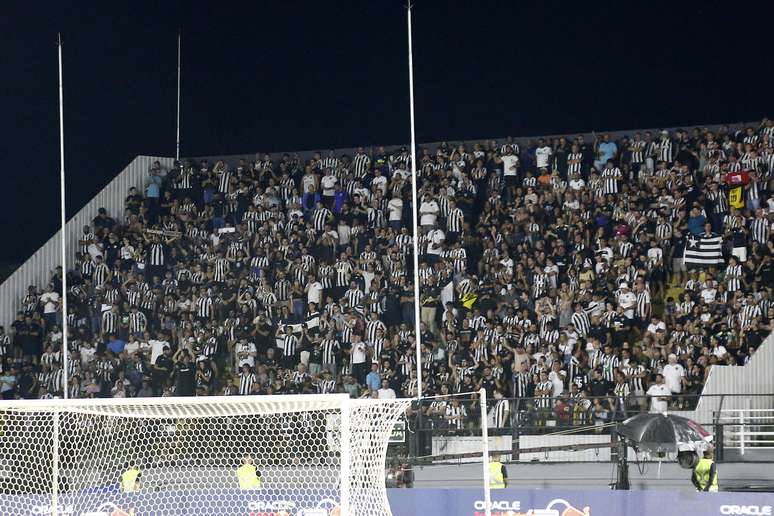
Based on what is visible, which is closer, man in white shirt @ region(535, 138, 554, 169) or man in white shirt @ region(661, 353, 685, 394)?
man in white shirt @ region(661, 353, 685, 394)

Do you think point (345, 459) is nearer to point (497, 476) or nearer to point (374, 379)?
point (497, 476)

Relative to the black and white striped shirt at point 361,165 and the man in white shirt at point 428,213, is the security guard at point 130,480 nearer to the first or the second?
the man in white shirt at point 428,213

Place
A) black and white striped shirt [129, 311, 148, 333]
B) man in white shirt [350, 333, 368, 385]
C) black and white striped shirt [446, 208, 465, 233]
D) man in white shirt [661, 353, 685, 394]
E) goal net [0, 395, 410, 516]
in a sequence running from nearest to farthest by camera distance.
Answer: goal net [0, 395, 410, 516] → man in white shirt [661, 353, 685, 394] → man in white shirt [350, 333, 368, 385] → black and white striped shirt [446, 208, 465, 233] → black and white striped shirt [129, 311, 148, 333]

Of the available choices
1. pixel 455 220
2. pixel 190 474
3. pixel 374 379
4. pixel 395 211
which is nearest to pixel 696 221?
pixel 455 220

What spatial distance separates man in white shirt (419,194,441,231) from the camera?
24359 millimetres

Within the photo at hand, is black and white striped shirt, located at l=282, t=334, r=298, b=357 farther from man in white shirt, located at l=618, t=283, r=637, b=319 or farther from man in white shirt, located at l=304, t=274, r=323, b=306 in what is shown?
man in white shirt, located at l=618, t=283, r=637, b=319

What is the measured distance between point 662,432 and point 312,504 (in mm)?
4234

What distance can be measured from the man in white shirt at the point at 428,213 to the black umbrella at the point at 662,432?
30.8 feet

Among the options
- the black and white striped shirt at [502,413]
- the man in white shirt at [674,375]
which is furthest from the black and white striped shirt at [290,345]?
the man in white shirt at [674,375]

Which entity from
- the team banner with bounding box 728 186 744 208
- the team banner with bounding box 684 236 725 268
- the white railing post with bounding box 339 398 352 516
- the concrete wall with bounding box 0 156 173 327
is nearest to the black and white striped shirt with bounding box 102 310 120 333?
the concrete wall with bounding box 0 156 173 327

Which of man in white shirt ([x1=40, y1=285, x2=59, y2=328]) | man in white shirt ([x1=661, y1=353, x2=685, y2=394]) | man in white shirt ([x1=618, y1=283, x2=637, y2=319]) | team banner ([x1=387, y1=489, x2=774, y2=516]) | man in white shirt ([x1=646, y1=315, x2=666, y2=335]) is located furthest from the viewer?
man in white shirt ([x1=40, y1=285, x2=59, y2=328])

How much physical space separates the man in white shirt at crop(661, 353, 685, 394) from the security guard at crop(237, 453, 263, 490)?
746cm

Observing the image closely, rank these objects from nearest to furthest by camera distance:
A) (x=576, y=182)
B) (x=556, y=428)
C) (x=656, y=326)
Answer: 1. (x=556, y=428)
2. (x=656, y=326)
3. (x=576, y=182)

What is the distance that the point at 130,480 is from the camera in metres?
14.4
